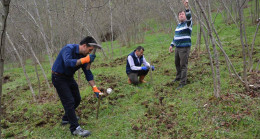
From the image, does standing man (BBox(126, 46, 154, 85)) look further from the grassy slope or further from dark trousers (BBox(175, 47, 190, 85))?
dark trousers (BBox(175, 47, 190, 85))

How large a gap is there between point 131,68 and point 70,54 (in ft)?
8.10

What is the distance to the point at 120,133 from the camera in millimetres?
3455

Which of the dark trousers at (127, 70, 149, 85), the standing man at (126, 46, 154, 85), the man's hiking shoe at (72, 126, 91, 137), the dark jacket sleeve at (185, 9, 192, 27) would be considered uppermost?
the dark jacket sleeve at (185, 9, 192, 27)

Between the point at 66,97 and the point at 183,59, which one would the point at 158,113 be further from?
the point at 66,97

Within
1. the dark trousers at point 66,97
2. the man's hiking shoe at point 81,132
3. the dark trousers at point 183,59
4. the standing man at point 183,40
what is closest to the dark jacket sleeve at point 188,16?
the standing man at point 183,40

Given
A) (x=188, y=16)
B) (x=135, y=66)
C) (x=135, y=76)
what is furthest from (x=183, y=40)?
(x=135, y=76)

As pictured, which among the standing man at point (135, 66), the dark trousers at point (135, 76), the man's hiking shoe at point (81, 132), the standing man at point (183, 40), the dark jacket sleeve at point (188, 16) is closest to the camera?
the man's hiking shoe at point (81, 132)

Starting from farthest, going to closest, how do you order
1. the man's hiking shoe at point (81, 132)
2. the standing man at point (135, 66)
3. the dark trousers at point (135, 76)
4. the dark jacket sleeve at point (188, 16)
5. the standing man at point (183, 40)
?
the dark trousers at point (135, 76), the standing man at point (135, 66), the standing man at point (183, 40), the dark jacket sleeve at point (188, 16), the man's hiking shoe at point (81, 132)

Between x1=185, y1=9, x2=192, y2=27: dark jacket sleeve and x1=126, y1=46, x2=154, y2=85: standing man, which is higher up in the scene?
x1=185, y1=9, x2=192, y2=27: dark jacket sleeve

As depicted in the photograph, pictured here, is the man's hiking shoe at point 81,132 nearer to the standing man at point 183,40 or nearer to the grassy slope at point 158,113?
the grassy slope at point 158,113

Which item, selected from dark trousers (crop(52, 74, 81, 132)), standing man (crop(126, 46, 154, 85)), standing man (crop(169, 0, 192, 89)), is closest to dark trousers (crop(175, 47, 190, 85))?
standing man (crop(169, 0, 192, 89))

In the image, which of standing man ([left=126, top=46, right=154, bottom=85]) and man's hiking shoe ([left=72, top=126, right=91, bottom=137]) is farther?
standing man ([left=126, top=46, right=154, bottom=85])

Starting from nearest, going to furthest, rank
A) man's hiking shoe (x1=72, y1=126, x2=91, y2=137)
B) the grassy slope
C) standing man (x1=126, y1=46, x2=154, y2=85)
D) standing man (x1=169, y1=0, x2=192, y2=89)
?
the grassy slope, man's hiking shoe (x1=72, y1=126, x2=91, y2=137), standing man (x1=169, y1=0, x2=192, y2=89), standing man (x1=126, y1=46, x2=154, y2=85)

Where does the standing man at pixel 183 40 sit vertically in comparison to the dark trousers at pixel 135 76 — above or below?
above
